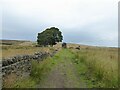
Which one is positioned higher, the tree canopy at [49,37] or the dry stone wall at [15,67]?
the tree canopy at [49,37]

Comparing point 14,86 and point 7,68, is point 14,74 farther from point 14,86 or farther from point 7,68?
point 14,86

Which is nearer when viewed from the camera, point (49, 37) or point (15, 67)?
point (15, 67)

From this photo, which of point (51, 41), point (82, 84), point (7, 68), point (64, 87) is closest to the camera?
point (7, 68)

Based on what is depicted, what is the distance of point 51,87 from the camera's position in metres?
12.0

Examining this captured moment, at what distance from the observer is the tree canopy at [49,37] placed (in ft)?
291

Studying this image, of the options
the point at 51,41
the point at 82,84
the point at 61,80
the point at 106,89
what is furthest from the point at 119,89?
the point at 51,41

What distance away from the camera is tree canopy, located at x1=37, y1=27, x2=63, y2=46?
8869 cm

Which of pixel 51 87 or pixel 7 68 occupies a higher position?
pixel 7 68

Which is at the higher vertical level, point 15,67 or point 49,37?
point 49,37

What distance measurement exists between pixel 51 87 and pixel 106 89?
2193 mm

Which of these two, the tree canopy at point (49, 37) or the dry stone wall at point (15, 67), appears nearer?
the dry stone wall at point (15, 67)

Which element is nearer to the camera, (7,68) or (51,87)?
(7,68)

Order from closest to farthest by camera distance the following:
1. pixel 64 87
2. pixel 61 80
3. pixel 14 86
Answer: pixel 14 86 → pixel 64 87 → pixel 61 80

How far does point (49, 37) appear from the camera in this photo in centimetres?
8831
